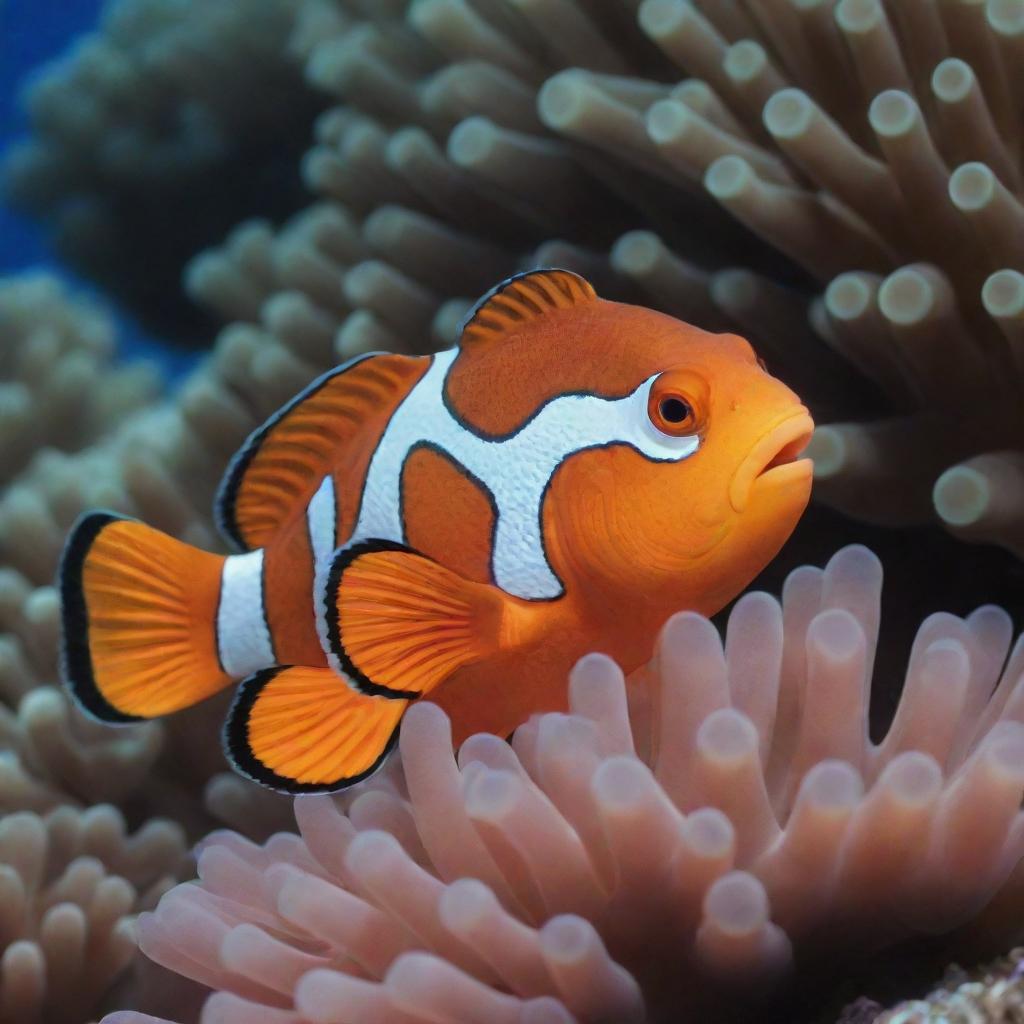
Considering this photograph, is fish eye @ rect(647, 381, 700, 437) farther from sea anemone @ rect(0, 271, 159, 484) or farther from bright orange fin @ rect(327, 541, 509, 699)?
sea anemone @ rect(0, 271, 159, 484)

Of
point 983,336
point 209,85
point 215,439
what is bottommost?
point 983,336

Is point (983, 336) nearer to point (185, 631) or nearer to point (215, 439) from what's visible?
point (185, 631)

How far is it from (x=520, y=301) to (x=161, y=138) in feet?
7.31

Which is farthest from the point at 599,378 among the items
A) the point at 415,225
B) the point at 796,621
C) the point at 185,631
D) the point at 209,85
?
the point at 209,85

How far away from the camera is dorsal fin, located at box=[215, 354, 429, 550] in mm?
1117

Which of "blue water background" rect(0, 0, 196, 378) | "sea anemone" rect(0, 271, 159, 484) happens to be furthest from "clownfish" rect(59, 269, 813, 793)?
"blue water background" rect(0, 0, 196, 378)

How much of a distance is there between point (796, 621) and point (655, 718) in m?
0.14

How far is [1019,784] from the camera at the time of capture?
0.71m

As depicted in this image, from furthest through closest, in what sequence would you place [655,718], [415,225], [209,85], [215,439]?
1. [209,85]
2. [215,439]
3. [415,225]
4. [655,718]

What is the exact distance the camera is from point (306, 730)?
3.20 ft

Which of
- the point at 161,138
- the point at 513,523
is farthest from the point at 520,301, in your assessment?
the point at 161,138

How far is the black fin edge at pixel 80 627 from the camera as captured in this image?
116 cm

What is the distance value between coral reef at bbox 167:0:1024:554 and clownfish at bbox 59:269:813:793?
30 centimetres

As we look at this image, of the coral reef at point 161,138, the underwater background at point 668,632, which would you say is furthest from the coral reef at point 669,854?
the coral reef at point 161,138
